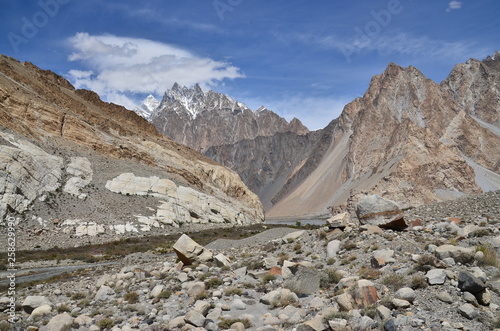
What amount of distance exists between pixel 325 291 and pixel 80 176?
189 ft

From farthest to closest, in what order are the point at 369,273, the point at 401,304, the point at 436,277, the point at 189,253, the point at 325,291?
1. the point at 189,253
2. the point at 369,273
3. the point at 325,291
4. the point at 436,277
5. the point at 401,304

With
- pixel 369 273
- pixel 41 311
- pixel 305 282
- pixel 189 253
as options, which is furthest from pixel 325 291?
pixel 41 311

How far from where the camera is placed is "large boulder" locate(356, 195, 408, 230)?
16047 millimetres

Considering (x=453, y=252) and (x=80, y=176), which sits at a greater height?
(x=80, y=176)

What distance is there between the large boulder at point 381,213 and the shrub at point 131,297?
10.6 metres

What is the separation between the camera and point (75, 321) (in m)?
11.1

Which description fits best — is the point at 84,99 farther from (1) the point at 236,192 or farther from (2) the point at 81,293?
(2) the point at 81,293

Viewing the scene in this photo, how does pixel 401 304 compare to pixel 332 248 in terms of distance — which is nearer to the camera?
pixel 401 304

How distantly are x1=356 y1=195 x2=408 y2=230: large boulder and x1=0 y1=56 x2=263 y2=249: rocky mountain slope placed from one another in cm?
3853

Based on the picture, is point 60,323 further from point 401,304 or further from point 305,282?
point 401,304

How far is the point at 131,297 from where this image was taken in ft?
42.8

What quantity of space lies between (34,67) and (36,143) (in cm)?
4730

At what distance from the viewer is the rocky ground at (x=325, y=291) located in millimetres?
8203

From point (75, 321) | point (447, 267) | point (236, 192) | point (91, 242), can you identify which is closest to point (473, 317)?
point (447, 267)
